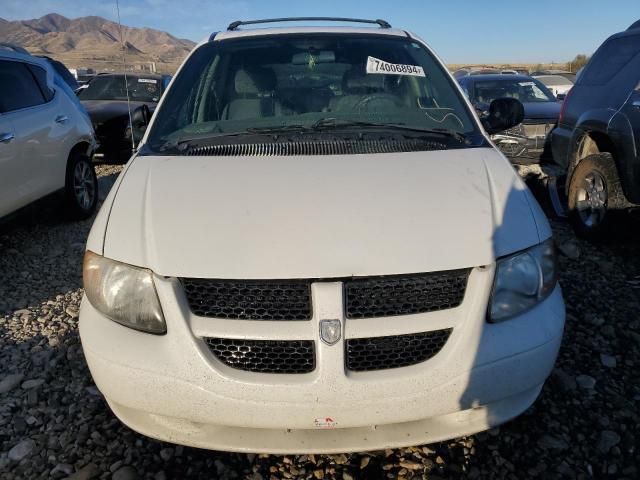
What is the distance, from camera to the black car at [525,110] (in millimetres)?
7906

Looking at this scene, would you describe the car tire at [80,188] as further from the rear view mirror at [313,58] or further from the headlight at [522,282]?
the headlight at [522,282]

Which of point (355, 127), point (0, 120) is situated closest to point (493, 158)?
point (355, 127)

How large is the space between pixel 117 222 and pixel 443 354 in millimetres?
1366

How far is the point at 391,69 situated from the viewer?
316cm

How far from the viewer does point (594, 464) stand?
2.30 meters

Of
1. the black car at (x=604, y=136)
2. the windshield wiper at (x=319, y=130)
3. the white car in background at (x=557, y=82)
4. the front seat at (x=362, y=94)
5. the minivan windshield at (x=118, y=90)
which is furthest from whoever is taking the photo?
the white car in background at (x=557, y=82)

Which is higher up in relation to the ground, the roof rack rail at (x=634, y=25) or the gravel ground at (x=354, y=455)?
the roof rack rail at (x=634, y=25)

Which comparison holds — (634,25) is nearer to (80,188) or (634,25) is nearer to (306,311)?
(306,311)

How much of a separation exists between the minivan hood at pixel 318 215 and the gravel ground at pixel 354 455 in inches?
37.4

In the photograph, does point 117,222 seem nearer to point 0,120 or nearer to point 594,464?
point 594,464

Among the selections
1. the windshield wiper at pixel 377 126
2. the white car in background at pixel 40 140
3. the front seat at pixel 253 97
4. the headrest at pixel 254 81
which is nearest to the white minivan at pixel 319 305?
the windshield wiper at pixel 377 126

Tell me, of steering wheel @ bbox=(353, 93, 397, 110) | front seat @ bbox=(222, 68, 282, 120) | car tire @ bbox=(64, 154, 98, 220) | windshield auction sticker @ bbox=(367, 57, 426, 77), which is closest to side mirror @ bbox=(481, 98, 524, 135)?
windshield auction sticker @ bbox=(367, 57, 426, 77)

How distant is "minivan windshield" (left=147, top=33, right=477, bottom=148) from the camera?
9.40 feet

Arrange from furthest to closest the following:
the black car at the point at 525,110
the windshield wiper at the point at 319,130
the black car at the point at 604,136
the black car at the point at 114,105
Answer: the black car at the point at 114,105 → the black car at the point at 525,110 → the black car at the point at 604,136 → the windshield wiper at the point at 319,130
